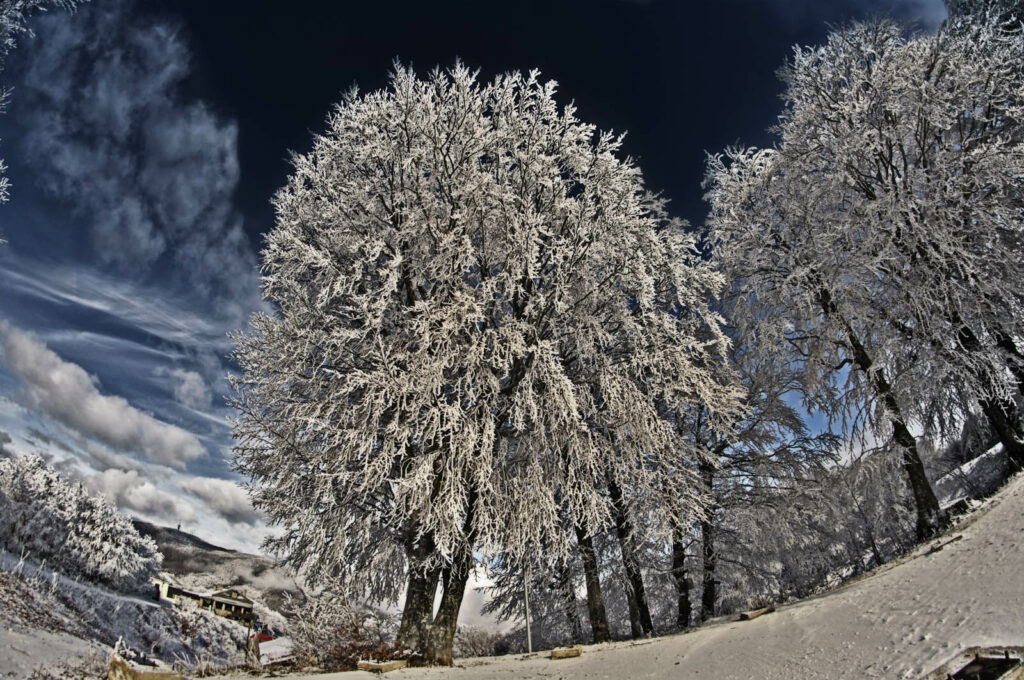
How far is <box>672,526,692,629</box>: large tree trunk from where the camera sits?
47.2 feet

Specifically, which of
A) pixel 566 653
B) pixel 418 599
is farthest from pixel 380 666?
pixel 566 653

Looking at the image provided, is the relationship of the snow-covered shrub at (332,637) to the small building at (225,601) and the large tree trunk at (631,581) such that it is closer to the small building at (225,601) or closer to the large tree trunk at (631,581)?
the large tree trunk at (631,581)

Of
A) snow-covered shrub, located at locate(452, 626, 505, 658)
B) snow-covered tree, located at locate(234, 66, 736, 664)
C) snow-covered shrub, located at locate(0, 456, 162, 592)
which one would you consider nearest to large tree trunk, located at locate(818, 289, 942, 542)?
snow-covered tree, located at locate(234, 66, 736, 664)

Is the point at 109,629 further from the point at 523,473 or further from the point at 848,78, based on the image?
the point at 848,78

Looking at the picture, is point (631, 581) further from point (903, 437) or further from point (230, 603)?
point (230, 603)

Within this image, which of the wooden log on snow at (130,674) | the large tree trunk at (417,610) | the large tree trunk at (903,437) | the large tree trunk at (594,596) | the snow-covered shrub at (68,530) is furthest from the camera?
the snow-covered shrub at (68,530)

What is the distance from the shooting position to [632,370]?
34.2 feet

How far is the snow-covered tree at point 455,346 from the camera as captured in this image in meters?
8.83

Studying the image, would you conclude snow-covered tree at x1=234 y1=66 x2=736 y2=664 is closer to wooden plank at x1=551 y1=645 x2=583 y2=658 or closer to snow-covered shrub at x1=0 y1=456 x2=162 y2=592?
wooden plank at x1=551 y1=645 x2=583 y2=658

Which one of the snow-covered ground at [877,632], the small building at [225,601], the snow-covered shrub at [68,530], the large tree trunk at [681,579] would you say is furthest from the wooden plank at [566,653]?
the small building at [225,601]

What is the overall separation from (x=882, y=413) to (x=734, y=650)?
7286 mm

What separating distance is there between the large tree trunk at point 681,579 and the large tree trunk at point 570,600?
3005mm

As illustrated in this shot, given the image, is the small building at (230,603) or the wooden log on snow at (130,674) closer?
the wooden log on snow at (130,674)

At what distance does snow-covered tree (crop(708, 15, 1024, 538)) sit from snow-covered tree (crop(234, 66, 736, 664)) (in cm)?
338
